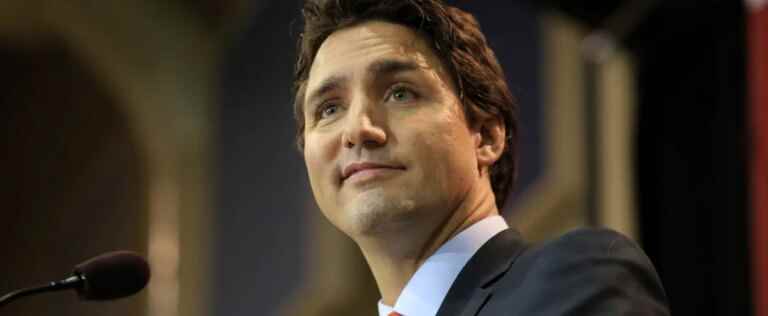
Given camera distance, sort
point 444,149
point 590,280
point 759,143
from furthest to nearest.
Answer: point 759,143, point 444,149, point 590,280

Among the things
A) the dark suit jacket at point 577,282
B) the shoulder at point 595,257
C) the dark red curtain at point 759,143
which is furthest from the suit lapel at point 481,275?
the dark red curtain at point 759,143

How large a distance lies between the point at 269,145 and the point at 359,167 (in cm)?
330

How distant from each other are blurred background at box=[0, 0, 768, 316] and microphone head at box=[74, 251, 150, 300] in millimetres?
2280

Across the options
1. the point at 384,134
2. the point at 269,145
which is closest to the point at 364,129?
the point at 384,134

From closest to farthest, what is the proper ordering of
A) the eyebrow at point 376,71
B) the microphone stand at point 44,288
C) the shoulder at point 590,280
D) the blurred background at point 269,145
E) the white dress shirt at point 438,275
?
the shoulder at point 590,280, the microphone stand at point 44,288, the white dress shirt at point 438,275, the eyebrow at point 376,71, the blurred background at point 269,145

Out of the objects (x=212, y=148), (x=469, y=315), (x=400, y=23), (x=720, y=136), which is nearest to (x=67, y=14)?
(x=212, y=148)

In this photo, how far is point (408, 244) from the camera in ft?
6.09

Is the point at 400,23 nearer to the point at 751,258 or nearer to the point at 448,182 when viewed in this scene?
the point at 448,182

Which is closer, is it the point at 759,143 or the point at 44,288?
the point at 44,288

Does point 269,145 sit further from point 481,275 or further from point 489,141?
point 481,275

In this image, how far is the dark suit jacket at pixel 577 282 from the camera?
1.52 metres

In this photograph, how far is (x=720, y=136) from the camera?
3.77m

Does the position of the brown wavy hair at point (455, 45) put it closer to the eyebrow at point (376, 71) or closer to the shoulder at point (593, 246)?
the eyebrow at point (376, 71)

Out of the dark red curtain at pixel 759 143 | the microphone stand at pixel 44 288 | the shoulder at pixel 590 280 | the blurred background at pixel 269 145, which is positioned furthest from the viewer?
the blurred background at pixel 269 145
